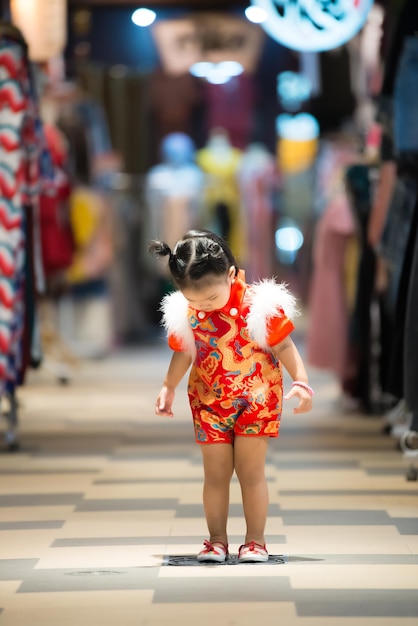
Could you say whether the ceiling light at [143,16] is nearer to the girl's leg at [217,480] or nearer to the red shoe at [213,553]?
the girl's leg at [217,480]

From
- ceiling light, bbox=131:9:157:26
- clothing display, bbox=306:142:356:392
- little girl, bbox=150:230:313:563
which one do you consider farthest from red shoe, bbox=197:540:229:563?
ceiling light, bbox=131:9:157:26

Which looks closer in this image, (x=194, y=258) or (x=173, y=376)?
(x=194, y=258)

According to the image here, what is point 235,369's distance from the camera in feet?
10.8

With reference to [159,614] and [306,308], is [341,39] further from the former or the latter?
[306,308]

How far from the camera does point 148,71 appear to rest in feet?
37.1

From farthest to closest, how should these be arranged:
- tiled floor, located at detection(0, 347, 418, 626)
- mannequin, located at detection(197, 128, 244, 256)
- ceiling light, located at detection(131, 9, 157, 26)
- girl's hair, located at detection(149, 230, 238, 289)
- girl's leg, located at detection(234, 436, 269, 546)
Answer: mannequin, located at detection(197, 128, 244, 256), ceiling light, located at detection(131, 9, 157, 26), girl's leg, located at detection(234, 436, 269, 546), girl's hair, located at detection(149, 230, 238, 289), tiled floor, located at detection(0, 347, 418, 626)

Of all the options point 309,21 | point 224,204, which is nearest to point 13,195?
point 309,21

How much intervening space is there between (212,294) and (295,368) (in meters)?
0.29

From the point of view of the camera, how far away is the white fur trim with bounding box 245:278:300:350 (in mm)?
3266

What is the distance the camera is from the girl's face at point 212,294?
10.5 ft

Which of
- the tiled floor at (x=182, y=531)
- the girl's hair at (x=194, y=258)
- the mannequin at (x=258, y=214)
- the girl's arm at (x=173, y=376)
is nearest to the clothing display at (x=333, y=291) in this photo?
the tiled floor at (x=182, y=531)

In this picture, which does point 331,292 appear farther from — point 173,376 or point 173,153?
point 173,153

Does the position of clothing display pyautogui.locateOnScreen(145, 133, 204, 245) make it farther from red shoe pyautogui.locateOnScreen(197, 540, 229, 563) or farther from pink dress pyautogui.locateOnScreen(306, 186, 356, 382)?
red shoe pyautogui.locateOnScreen(197, 540, 229, 563)

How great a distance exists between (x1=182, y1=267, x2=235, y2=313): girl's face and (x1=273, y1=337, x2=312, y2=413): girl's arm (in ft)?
0.64
